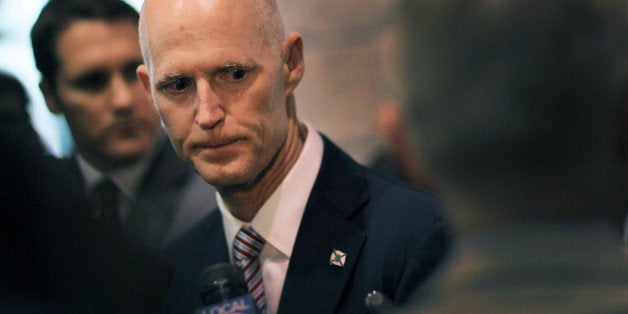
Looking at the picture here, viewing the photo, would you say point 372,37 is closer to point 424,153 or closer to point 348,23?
point 348,23

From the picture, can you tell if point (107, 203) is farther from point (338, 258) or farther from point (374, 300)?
point (374, 300)

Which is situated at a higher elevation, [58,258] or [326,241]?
[326,241]

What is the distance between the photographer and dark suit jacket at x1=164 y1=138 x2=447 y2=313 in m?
2.16

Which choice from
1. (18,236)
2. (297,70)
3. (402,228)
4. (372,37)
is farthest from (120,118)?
(402,228)

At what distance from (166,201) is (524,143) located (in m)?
1.98

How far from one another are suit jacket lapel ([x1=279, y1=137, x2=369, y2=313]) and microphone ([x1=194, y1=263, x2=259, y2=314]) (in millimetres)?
167

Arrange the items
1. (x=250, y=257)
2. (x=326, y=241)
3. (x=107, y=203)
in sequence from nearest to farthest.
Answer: (x=326, y=241), (x=250, y=257), (x=107, y=203)

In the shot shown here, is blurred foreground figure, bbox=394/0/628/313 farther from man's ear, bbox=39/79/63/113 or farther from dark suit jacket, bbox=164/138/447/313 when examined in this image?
man's ear, bbox=39/79/63/113

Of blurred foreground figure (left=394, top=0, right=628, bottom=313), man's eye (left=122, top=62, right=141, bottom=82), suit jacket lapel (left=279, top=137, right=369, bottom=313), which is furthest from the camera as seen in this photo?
man's eye (left=122, top=62, right=141, bottom=82)

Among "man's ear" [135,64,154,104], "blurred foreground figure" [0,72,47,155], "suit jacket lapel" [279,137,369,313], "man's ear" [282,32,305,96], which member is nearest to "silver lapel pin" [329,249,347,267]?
"suit jacket lapel" [279,137,369,313]

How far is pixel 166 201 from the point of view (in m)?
2.84

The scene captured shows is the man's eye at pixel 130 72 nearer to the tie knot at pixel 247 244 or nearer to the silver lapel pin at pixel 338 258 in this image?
the tie knot at pixel 247 244

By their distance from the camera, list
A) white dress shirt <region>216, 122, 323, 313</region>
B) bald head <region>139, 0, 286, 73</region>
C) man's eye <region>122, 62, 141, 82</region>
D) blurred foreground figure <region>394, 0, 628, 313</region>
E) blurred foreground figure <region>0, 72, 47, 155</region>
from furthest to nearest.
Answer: blurred foreground figure <region>0, 72, 47, 155</region> → man's eye <region>122, 62, 141, 82</region> → white dress shirt <region>216, 122, 323, 313</region> → bald head <region>139, 0, 286, 73</region> → blurred foreground figure <region>394, 0, 628, 313</region>

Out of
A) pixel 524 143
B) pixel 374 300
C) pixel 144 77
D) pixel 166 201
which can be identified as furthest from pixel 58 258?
pixel 524 143
